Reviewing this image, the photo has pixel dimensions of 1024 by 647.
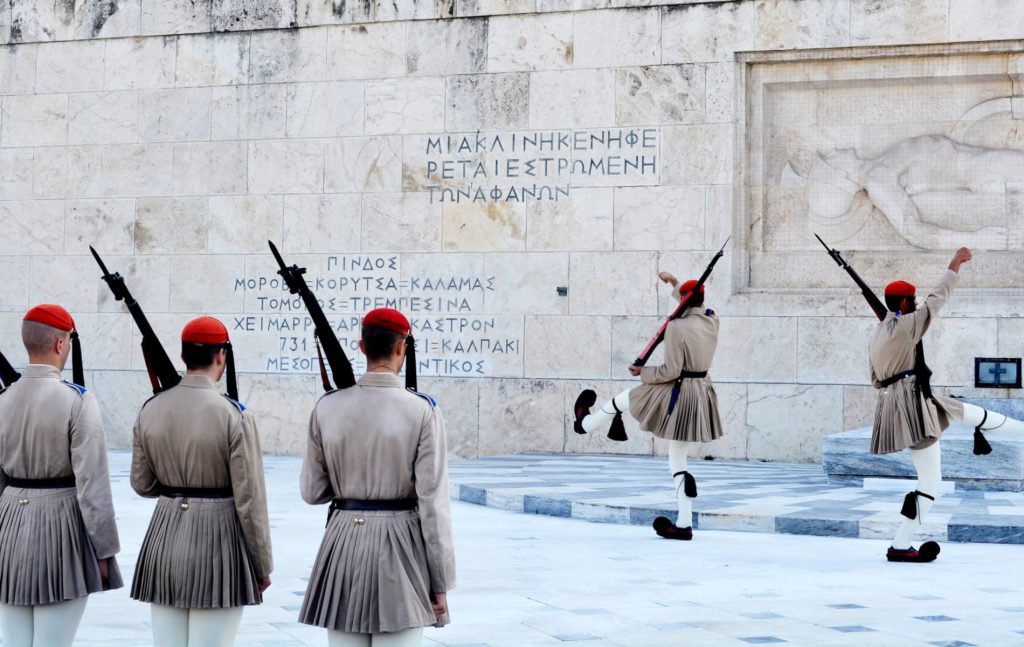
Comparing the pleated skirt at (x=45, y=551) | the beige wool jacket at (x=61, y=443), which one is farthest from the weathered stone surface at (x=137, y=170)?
the pleated skirt at (x=45, y=551)

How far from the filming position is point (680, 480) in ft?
27.2

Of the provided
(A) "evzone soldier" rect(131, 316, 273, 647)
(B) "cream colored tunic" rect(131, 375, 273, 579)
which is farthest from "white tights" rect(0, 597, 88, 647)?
(B) "cream colored tunic" rect(131, 375, 273, 579)

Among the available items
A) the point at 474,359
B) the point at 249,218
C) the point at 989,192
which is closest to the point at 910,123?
the point at 989,192

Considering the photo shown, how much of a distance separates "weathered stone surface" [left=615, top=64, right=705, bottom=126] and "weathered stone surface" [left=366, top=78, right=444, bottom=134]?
6.03ft

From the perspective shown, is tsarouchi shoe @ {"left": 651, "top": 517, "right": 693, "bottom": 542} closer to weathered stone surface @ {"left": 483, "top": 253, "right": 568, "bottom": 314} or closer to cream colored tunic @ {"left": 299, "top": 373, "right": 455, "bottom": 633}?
cream colored tunic @ {"left": 299, "top": 373, "right": 455, "bottom": 633}

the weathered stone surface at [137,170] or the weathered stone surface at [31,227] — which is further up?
the weathered stone surface at [137,170]

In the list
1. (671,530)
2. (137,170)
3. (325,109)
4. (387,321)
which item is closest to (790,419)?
(671,530)

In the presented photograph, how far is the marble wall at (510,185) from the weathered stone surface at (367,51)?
0.08 ft

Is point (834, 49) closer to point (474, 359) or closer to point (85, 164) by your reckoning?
point (474, 359)

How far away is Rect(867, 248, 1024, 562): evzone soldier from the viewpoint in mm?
7402

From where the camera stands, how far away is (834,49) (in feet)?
42.2

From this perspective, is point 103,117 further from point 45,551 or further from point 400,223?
point 45,551

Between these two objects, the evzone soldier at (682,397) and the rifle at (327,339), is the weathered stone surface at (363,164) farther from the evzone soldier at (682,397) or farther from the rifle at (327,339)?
the rifle at (327,339)

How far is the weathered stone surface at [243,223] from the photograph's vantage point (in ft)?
45.9
